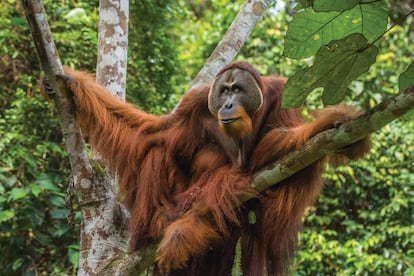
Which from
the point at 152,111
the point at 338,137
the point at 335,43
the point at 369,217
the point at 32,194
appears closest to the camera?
the point at 335,43

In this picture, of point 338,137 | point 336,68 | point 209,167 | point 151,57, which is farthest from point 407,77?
point 151,57

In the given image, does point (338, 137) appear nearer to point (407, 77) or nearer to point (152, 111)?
point (407, 77)

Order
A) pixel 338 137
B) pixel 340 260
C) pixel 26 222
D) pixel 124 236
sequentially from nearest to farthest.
Answer: pixel 338 137, pixel 124 236, pixel 26 222, pixel 340 260

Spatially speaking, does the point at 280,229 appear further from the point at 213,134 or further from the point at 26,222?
the point at 26,222

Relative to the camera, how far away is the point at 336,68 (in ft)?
4.54

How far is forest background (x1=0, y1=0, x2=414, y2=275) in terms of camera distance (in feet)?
15.9

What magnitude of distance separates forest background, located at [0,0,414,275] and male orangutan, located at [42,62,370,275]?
4.86 feet

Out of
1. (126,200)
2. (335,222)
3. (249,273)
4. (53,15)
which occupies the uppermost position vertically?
(53,15)

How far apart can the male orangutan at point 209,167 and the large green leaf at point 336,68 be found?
0.87 meters

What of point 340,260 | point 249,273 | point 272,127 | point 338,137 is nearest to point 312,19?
point 338,137

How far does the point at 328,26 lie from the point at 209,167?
1802mm

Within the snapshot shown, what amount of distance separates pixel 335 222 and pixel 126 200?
3.75 meters

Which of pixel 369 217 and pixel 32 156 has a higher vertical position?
pixel 369 217

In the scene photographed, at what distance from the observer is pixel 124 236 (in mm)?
3107
